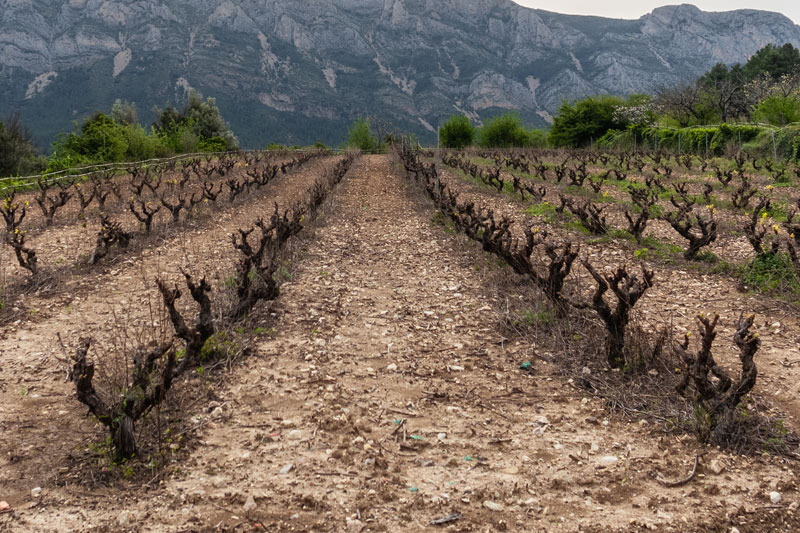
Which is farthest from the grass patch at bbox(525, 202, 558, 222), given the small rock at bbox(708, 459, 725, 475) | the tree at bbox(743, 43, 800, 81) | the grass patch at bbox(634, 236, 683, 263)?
the tree at bbox(743, 43, 800, 81)

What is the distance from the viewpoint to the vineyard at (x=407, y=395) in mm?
2926

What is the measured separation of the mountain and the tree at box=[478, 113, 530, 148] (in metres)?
78.1

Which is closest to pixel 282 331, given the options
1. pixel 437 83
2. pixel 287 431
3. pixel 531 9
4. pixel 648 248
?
pixel 287 431

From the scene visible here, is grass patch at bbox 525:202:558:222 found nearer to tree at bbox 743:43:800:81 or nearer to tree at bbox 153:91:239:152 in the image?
tree at bbox 153:91:239:152

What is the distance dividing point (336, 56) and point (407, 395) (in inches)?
7411

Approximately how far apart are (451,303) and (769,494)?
13.0 feet

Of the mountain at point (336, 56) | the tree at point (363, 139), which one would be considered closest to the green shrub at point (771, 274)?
the tree at point (363, 139)

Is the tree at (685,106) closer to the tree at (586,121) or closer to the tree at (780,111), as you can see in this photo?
the tree at (586,121)

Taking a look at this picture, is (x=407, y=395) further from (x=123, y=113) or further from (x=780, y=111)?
(x=123, y=113)

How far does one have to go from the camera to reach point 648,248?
8352mm

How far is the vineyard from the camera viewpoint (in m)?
2.93

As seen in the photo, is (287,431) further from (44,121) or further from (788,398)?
(44,121)

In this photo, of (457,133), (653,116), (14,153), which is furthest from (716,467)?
(457,133)

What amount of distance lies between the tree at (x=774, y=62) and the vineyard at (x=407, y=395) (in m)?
52.7
